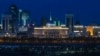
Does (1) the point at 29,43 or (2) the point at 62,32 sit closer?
(1) the point at 29,43

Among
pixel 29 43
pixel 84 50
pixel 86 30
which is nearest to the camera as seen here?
pixel 84 50

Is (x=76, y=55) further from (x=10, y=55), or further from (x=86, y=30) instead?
(x=86, y=30)

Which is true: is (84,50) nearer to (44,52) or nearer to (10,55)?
(44,52)

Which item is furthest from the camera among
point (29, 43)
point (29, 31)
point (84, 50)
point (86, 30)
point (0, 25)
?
point (0, 25)

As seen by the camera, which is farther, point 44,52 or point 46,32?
point 46,32

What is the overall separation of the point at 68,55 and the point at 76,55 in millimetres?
1262

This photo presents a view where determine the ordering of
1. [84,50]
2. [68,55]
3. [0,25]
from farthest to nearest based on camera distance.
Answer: [0,25] < [84,50] < [68,55]

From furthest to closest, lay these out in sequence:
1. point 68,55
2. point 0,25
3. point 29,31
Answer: point 0,25, point 29,31, point 68,55

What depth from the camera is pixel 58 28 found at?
119 meters

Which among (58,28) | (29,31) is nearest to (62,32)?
(58,28)

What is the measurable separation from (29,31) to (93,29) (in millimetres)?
22061

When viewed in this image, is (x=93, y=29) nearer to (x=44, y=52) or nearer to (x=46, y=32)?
(x=46, y=32)

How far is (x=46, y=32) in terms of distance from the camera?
117 meters

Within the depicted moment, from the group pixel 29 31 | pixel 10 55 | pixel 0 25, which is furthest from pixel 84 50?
pixel 0 25
